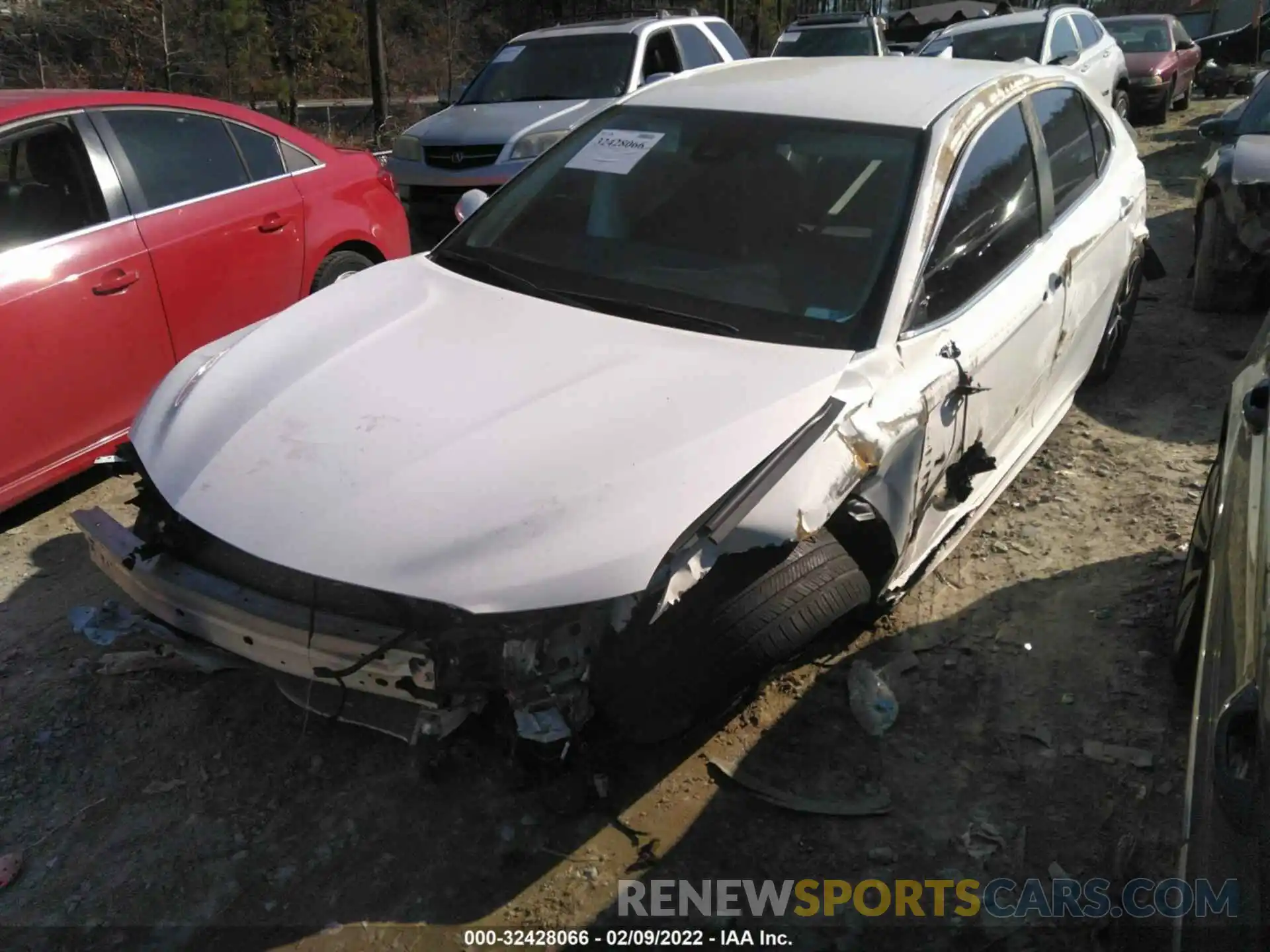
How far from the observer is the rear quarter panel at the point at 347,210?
501 cm

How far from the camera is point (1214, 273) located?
610 centimetres

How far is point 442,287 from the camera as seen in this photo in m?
3.31

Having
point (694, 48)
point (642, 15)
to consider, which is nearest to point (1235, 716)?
point (694, 48)

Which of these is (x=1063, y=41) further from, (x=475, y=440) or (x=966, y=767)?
(x=475, y=440)

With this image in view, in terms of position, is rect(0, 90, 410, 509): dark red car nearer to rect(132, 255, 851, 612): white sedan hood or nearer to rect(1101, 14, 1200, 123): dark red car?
rect(132, 255, 851, 612): white sedan hood

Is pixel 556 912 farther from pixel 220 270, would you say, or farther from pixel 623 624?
pixel 220 270

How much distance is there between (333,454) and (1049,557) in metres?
2.70

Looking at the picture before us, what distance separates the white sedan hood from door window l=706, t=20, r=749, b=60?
7416mm

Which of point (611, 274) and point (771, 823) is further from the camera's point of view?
point (611, 274)

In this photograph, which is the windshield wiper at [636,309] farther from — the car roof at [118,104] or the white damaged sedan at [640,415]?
the car roof at [118,104]

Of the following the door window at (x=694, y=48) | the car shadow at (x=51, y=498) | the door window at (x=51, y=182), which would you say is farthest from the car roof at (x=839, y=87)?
the door window at (x=694, y=48)

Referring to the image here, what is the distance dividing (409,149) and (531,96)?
1.17 metres

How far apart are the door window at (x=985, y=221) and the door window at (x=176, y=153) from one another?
129 inches

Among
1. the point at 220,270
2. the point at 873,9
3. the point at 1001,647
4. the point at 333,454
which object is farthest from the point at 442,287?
the point at 873,9
